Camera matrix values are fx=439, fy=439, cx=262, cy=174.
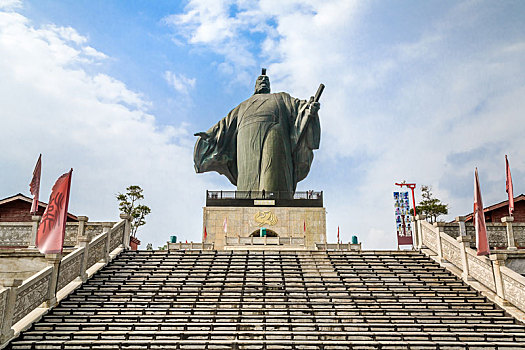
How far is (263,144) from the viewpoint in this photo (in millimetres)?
28156

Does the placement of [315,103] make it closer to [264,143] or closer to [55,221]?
[264,143]

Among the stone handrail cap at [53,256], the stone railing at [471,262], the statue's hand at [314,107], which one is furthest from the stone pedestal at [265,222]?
the stone handrail cap at [53,256]

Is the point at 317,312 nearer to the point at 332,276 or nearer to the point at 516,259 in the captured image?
A: the point at 332,276

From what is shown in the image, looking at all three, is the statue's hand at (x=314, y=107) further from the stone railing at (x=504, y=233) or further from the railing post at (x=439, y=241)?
the railing post at (x=439, y=241)

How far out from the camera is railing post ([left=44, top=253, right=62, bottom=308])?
32.6 ft

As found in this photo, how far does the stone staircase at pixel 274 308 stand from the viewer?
808cm

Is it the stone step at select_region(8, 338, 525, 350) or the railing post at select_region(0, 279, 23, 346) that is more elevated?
the railing post at select_region(0, 279, 23, 346)

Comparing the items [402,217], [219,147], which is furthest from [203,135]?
[402,217]

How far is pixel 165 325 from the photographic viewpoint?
345 inches

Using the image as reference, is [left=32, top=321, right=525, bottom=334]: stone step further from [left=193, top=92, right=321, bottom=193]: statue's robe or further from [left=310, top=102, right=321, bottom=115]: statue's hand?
[left=310, top=102, right=321, bottom=115]: statue's hand

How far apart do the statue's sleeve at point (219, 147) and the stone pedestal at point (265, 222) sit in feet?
20.2

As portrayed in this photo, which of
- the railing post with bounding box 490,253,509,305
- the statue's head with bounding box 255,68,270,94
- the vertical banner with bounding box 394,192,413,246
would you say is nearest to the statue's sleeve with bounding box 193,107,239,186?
the statue's head with bounding box 255,68,270,94

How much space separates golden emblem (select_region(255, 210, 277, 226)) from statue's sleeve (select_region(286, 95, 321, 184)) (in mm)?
6414

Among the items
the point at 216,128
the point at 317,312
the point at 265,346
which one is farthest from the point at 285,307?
the point at 216,128
